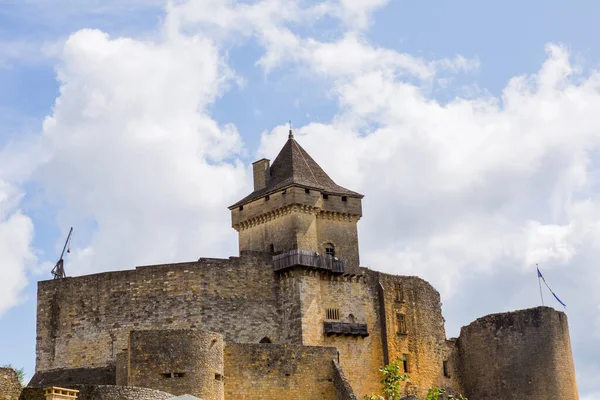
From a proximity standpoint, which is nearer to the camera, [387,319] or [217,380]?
[217,380]

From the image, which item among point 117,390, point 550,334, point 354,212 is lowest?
point 117,390

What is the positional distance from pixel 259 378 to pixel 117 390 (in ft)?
28.2

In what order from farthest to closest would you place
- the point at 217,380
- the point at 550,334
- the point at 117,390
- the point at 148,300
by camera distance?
1. the point at 550,334
2. the point at 148,300
3. the point at 217,380
4. the point at 117,390

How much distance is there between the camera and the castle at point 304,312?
54.3m

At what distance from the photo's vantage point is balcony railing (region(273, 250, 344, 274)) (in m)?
55.9

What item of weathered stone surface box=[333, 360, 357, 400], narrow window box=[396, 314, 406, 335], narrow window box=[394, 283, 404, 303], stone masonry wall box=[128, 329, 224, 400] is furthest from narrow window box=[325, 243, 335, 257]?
stone masonry wall box=[128, 329, 224, 400]

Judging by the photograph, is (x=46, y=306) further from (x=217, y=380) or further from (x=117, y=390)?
(x=117, y=390)

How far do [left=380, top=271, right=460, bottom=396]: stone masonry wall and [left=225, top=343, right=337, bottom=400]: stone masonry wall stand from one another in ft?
36.7

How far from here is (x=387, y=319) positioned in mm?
58219

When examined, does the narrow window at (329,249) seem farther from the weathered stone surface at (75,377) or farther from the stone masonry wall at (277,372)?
the weathered stone surface at (75,377)

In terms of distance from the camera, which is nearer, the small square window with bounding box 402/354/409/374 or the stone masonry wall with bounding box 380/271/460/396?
the small square window with bounding box 402/354/409/374

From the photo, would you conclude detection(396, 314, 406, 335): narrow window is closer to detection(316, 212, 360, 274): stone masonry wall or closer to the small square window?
the small square window

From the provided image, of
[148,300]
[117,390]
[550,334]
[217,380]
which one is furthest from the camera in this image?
[550,334]

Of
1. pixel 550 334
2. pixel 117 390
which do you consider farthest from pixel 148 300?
pixel 550 334
